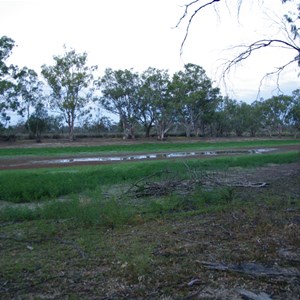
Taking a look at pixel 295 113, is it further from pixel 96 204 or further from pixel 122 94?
pixel 96 204

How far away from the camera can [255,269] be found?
5625 mm

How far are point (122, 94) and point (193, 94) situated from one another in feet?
42.0

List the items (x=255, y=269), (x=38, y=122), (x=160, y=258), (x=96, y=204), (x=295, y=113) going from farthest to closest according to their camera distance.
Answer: (x=295, y=113)
(x=38, y=122)
(x=96, y=204)
(x=160, y=258)
(x=255, y=269)

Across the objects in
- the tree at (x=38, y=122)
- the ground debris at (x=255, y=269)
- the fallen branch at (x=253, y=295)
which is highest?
the tree at (x=38, y=122)

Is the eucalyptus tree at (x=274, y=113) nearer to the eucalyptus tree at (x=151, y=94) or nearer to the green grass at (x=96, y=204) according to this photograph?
the eucalyptus tree at (x=151, y=94)

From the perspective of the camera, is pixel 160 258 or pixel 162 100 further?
pixel 162 100

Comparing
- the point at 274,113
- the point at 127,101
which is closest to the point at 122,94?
the point at 127,101

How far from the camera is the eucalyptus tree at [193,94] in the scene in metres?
71.3

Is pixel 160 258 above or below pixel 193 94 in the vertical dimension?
below

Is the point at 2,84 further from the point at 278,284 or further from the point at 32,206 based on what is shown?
the point at 278,284

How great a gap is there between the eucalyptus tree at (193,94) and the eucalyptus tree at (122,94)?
24.3 feet

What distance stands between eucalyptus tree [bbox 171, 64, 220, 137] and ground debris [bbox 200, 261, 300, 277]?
213 feet

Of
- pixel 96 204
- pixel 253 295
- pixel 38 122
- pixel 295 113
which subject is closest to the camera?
pixel 253 295

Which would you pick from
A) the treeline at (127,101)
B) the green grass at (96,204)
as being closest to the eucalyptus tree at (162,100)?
the treeline at (127,101)
